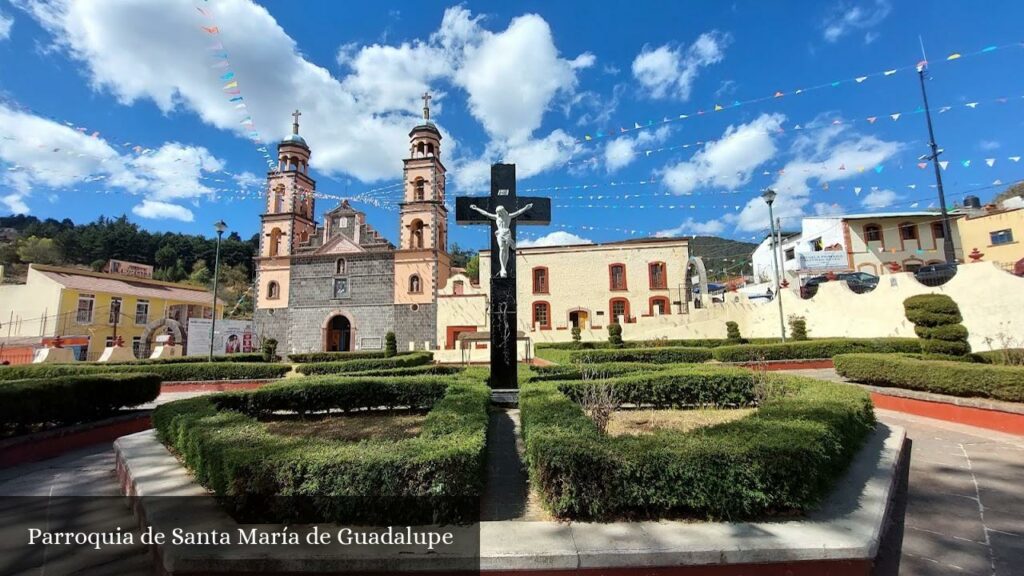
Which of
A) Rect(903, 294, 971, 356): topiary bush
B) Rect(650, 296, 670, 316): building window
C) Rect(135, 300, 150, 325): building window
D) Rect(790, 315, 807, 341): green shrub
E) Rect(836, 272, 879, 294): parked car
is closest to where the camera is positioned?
Rect(903, 294, 971, 356): topiary bush

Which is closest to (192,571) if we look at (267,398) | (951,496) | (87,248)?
(267,398)

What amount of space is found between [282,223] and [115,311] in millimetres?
14278

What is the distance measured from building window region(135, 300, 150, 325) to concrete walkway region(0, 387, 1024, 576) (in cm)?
3401

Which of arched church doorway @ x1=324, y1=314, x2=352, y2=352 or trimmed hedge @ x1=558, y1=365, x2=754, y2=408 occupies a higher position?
arched church doorway @ x1=324, y1=314, x2=352, y2=352

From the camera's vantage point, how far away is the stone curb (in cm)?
267

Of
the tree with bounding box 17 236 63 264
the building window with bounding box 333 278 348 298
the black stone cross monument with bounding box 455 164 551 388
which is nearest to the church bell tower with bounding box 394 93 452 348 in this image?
the building window with bounding box 333 278 348 298

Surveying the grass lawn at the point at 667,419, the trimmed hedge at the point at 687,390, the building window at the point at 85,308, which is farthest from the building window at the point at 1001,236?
the building window at the point at 85,308

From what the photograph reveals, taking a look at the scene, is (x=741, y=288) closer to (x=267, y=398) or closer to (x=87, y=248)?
(x=267, y=398)

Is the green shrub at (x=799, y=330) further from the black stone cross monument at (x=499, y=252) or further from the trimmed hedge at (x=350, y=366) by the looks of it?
the trimmed hedge at (x=350, y=366)

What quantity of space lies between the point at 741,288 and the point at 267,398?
120ft

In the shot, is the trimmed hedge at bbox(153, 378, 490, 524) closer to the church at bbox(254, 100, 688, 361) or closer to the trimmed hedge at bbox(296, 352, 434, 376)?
the trimmed hedge at bbox(296, 352, 434, 376)

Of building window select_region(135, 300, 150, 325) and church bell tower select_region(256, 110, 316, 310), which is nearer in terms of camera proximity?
church bell tower select_region(256, 110, 316, 310)

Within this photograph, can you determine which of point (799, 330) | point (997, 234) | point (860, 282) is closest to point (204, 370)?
point (799, 330)

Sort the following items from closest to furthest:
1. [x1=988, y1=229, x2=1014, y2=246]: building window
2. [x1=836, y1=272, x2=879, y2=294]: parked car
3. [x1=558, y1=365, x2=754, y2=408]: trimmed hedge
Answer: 1. [x1=558, y1=365, x2=754, y2=408]: trimmed hedge
2. [x1=836, y1=272, x2=879, y2=294]: parked car
3. [x1=988, y1=229, x2=1014, y2=246]: building window
